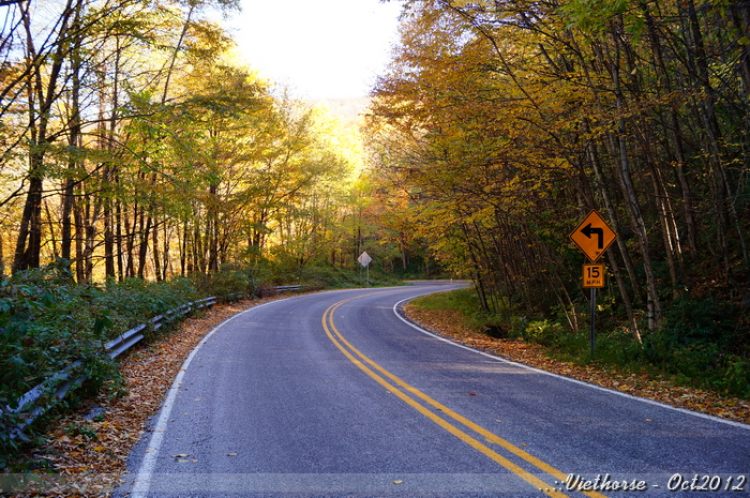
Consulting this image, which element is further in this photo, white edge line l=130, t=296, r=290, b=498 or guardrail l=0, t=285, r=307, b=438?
guardrail l=0, t=285, r=307, b=438

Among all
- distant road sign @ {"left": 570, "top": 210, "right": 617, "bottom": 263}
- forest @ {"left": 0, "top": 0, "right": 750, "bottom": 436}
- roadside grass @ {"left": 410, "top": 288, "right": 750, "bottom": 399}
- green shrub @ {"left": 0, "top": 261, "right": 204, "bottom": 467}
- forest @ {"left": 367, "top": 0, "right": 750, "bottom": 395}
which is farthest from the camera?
distant road sign @ {"left": 570, "top": 210, "right": 617, "bottom": 263}

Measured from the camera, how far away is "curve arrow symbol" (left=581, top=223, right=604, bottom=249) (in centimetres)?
845

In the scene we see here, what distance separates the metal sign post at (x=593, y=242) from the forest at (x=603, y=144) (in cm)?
A: 46

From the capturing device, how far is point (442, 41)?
952cm

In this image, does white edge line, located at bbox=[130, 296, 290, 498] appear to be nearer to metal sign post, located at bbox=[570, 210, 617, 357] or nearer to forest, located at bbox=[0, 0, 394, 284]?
forest, located at bbox=[0, 0, 394, 284]

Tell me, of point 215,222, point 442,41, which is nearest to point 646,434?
point 442,41

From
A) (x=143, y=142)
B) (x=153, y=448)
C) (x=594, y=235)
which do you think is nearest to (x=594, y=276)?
(x=594, y=235)

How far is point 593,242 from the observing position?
850cm

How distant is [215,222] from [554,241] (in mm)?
14455

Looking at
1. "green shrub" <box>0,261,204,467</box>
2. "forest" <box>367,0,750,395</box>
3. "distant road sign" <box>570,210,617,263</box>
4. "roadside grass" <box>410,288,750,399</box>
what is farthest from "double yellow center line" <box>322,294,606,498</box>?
"distant road sign" <box>570,210,617,263</box>

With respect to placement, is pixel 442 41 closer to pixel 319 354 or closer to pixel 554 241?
pixel 554 241

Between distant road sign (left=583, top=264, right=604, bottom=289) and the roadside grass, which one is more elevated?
distant road sign (left=583, top=264, right=604, bottom=289)

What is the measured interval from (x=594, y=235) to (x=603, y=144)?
344cm

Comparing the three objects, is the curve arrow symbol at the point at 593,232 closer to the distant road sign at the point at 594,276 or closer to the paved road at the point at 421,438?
the distant road sign at the point at 594,276
